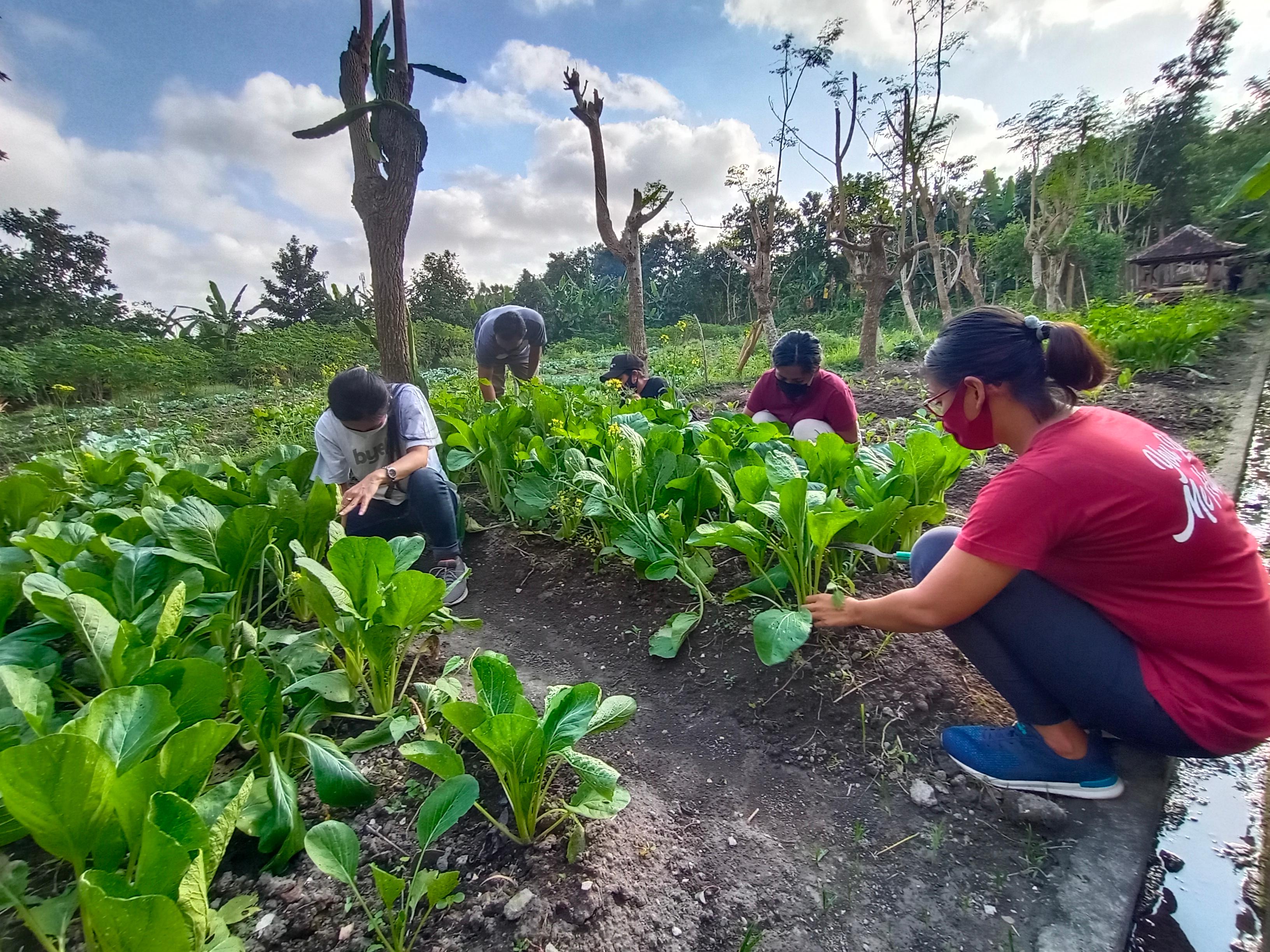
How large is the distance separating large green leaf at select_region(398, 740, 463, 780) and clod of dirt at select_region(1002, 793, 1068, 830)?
3.96 feet

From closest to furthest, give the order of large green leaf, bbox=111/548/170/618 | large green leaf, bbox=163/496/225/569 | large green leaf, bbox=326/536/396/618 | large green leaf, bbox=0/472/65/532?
large green leaf, bbox=326/536/396/618, large green leaf, bbox=111/548/170/618, large green leaf, bbox=163/496/225/569, large green leaf, bbox=0/472/65/532

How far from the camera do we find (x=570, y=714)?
128cm

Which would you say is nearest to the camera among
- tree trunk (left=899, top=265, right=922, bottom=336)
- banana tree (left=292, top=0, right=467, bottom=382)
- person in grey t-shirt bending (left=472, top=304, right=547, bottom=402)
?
banana tree (left=292, top=0, right=467, bottom=382)

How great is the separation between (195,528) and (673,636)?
153 centimetres

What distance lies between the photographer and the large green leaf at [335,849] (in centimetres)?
111

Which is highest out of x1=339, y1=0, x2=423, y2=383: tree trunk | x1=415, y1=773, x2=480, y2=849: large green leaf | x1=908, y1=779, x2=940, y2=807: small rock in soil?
x1=339, y1=0, x2=423, y2=383: tree trunk

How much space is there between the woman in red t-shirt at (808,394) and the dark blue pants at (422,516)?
66.0 inches

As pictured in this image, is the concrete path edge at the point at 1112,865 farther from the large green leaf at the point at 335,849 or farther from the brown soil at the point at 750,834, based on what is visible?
the large green leaf at the point at 335,849

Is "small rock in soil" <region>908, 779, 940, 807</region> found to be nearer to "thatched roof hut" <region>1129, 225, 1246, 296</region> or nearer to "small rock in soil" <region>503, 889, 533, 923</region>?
"small rock in soil" <region>503, 889, 533, 923</region>

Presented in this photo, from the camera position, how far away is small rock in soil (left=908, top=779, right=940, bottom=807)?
55.7 inches

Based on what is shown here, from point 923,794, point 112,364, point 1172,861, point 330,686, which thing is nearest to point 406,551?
point 330,686

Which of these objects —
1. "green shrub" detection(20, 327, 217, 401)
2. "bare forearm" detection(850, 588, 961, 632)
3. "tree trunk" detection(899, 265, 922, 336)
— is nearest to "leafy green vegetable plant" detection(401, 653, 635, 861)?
"bare forearm" detection(850, 588, 961, 632)

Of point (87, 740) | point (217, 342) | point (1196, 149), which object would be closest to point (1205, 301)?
point (87, 740)

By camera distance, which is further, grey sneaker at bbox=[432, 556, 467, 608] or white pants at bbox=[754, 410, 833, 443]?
white pants at bbox=[754, 410, 833, 443]
